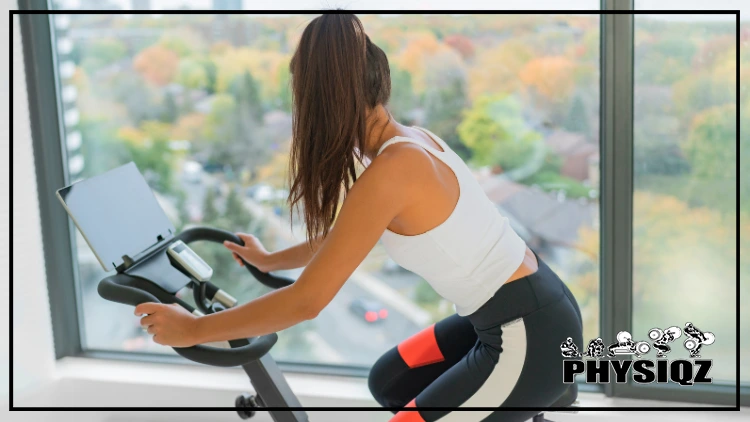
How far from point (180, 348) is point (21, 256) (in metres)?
1.33

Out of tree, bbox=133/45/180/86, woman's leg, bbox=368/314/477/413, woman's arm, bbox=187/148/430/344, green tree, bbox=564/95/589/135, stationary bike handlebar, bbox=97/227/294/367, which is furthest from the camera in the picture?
tree, bbox=133/45/180/86

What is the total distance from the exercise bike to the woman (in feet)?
0.27

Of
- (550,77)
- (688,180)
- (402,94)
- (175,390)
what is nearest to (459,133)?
(402,94)

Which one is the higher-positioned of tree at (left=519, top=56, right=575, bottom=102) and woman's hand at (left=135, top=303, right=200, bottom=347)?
tree at (left=519, top=56, right=575, bottom=102)

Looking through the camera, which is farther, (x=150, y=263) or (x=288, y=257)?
(x=288, y=257)

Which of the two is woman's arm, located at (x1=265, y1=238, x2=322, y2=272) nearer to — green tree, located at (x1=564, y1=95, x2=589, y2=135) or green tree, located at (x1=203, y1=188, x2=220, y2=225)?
green tree, located at (x1=203, y1=188, x2=220, y2=225)

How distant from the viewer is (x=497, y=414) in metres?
1.53

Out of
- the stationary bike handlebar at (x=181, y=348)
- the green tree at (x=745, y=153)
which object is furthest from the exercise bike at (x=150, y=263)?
the green tree at (x=745, y=153)

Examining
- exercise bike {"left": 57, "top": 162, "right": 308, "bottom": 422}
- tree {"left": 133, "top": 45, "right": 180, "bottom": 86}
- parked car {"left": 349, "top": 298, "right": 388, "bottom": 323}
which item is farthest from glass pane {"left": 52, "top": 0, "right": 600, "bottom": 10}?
parked car {"left": 349, "top": 298, "right": 388, "bottom": 323}

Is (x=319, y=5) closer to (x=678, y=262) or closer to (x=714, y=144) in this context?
(x=714, y=144)

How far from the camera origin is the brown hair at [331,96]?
1.42m

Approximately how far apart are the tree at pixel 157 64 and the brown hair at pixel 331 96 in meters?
1.17

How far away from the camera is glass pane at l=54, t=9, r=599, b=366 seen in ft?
7.55

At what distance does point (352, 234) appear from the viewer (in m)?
1.35
